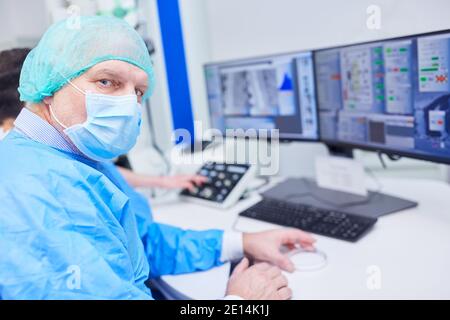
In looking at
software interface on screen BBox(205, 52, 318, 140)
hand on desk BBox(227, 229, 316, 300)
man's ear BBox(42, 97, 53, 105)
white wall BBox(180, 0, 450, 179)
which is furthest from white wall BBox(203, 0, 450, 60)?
man's ear BBox(42, 97, 53, 105)

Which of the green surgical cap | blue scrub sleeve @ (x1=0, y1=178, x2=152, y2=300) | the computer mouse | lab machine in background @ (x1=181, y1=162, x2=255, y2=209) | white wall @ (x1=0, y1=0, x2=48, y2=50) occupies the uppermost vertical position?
white wall @ (x1=0, y1=0, x2=48, y2=50)

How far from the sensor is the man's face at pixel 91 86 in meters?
0.69

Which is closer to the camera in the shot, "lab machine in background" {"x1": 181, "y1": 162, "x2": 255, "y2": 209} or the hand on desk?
the hand on desk

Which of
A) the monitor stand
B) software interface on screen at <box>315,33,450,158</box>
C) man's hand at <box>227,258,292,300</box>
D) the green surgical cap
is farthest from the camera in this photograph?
the monitor stand

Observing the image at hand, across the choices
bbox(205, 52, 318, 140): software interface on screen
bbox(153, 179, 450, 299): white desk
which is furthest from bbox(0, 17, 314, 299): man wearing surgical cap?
bbox(205, 52, 318, 140): software interface on screen

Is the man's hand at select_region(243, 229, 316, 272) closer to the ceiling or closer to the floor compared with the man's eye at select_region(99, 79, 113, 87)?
closer to the floor

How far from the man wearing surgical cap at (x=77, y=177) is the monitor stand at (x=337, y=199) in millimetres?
339

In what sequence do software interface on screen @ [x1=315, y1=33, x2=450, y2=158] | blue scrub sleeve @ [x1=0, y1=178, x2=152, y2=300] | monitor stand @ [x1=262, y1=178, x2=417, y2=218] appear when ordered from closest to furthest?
blue scrub sleeve @ [x1=0, y1=178, x2=152, y2=300] → software interface on screen @ [x1=315, y1=33, x2=450, y2=158] → monitor stand @ [x1=262, y1=178, x2=417, y2=218]

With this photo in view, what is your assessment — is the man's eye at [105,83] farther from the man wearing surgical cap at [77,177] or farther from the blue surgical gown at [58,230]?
the blue surgical gown at [58,230]

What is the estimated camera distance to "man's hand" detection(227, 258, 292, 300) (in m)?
0.78

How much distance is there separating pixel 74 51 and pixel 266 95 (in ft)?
2.71

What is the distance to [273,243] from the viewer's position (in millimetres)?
946

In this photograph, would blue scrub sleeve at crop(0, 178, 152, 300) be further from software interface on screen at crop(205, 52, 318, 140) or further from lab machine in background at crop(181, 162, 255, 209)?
software interface on screen at crop(205, 52, 318, 140)
